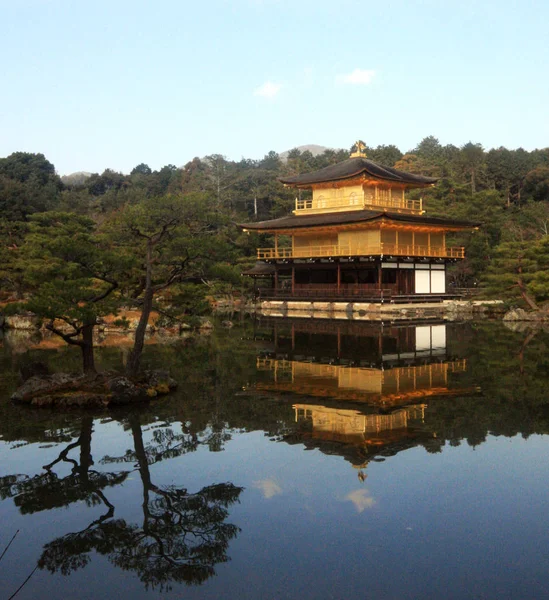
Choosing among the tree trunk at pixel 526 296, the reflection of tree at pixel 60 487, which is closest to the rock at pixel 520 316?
the tree trunk at pixel 526 296

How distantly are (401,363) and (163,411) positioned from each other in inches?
366

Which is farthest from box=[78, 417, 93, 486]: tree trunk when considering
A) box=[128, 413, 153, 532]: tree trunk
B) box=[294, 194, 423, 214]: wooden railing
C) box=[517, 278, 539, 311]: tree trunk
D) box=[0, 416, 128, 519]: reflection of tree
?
box=[294, 194, 423, 214]: wooden railing

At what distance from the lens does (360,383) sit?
16969 mm

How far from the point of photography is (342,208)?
4888 centimetres

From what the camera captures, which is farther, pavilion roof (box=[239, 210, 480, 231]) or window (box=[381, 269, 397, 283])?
window (box=[381, 269, 397, 283])

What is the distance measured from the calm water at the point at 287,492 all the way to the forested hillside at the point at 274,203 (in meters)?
5.04

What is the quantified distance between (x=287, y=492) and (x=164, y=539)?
6.59 feet

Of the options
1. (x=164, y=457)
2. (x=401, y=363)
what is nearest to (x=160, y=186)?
(x=401, y=363)

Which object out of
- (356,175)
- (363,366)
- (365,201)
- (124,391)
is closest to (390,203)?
(365,201)

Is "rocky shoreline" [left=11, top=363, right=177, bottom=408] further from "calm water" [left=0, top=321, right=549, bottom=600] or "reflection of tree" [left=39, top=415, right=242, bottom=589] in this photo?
"reflection of tree" [left=39, top=415, right=242, bottom=589]

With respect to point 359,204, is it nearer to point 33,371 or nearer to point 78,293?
point 33,371

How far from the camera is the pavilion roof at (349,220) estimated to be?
1697 inches

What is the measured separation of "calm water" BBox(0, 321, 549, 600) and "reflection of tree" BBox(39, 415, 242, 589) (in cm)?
2

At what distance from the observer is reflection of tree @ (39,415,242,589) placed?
6.85 metres
